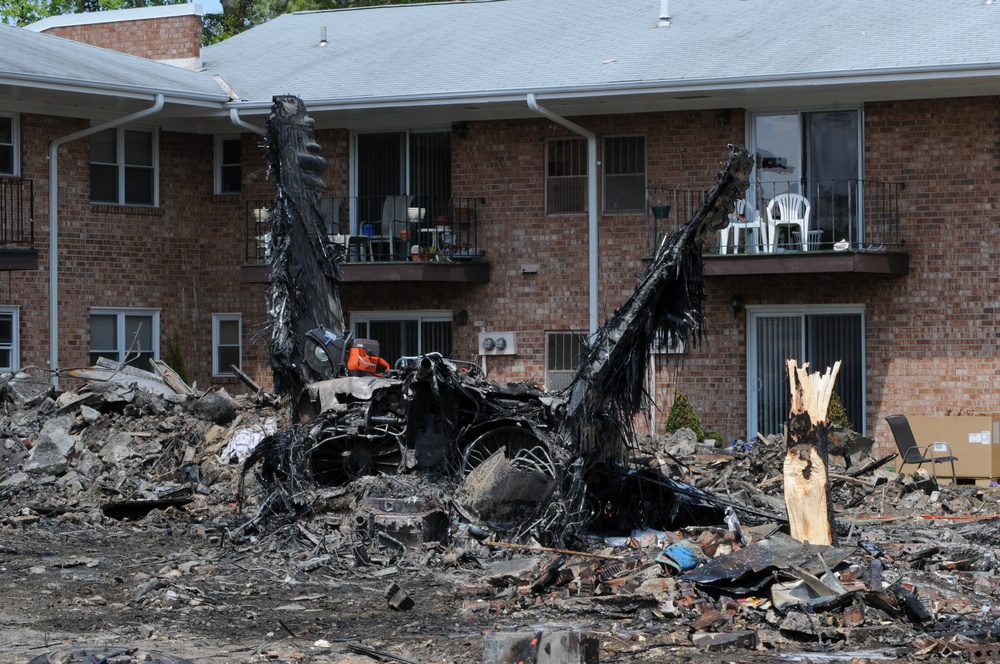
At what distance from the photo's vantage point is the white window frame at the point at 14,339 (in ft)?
66.8

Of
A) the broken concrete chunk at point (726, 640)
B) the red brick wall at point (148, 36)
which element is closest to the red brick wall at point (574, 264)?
the red brick wall at point (148, 36)

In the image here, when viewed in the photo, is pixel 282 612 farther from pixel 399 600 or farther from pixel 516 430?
pixel 516 430

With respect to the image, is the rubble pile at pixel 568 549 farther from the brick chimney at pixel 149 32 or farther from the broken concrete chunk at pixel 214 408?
the brick chimney at pixel 149 32

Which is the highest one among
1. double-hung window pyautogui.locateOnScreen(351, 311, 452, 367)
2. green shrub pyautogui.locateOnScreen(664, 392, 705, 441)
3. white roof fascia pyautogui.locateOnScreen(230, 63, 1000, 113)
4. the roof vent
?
the roof vent

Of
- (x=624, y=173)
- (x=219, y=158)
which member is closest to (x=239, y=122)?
(x=219, y=158)

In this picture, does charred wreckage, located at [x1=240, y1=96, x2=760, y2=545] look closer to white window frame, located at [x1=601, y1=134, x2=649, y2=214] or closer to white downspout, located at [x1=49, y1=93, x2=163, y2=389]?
white window frame, located at [x1=601, y1=134, x2=649, y2=214]

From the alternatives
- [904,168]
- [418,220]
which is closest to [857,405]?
[904,168]

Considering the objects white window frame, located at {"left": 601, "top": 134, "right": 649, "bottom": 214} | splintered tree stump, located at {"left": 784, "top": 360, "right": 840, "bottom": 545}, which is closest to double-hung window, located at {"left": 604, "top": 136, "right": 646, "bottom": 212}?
white window frame, located at {"left": 601, "top": 134, "right": 649, "bottom": 214}

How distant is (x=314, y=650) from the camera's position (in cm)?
888

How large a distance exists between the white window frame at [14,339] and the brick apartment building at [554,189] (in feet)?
0.19

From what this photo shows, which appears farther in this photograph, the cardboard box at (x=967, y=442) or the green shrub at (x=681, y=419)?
the green shrub at (x=681, y=419)

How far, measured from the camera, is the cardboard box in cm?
1761

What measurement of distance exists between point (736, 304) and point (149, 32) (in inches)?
433

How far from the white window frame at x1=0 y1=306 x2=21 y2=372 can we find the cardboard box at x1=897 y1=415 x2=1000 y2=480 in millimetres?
11924
